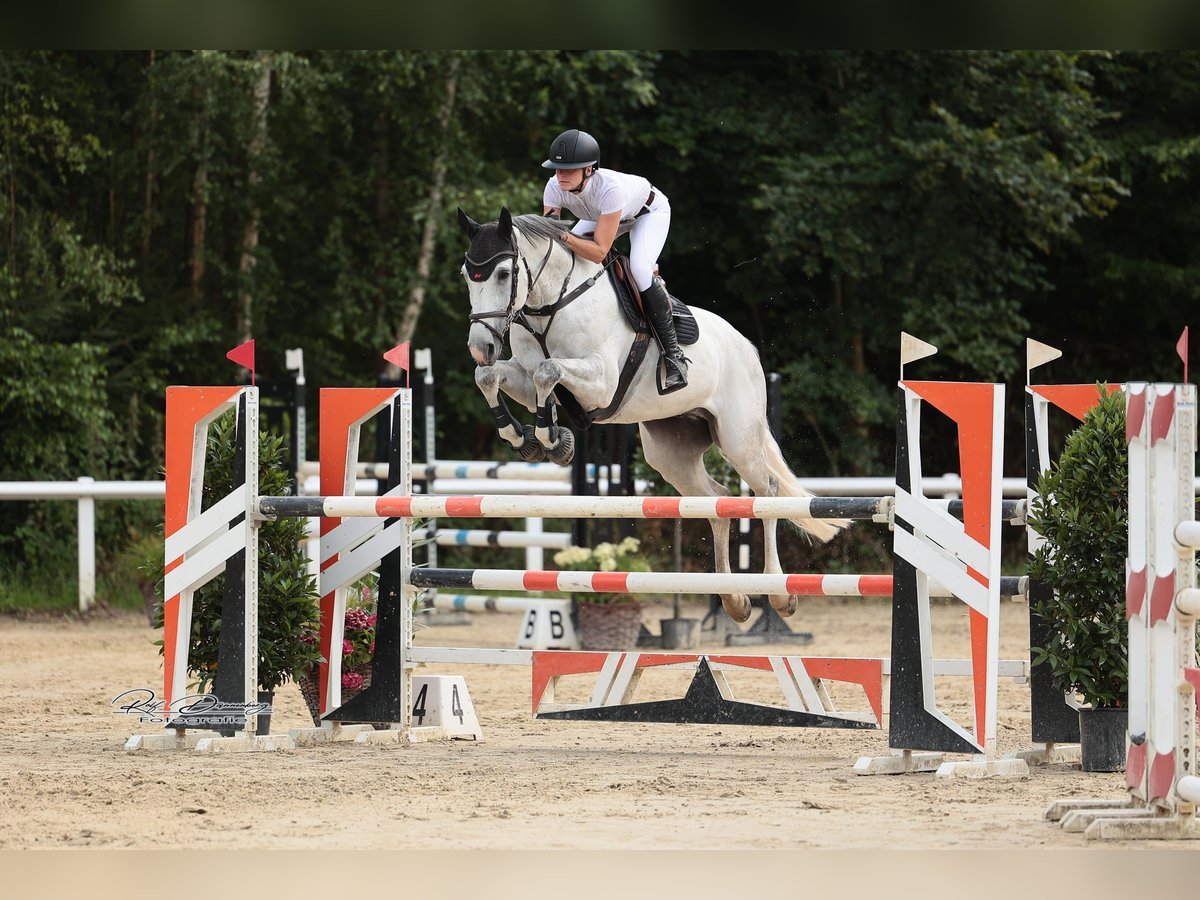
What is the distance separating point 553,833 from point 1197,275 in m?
11.3

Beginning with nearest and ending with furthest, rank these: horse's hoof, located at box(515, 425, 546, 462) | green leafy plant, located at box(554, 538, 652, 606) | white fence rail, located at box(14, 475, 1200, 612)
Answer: horse's hoof, located at box(515, 425, 546, 462) < green leafy plant, located at box(554, 538, 652, 606) < white fence rail, located at box(14, 475, 1200, 612)

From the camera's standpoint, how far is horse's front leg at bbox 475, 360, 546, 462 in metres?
4.61

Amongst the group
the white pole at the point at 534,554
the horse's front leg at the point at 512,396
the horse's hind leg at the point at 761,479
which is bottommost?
the white pole at the point at 534,554

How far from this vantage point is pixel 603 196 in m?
4.86

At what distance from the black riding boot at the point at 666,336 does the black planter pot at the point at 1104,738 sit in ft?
→ 5.40

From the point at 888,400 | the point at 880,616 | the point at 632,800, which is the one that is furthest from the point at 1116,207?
the point at 632,800

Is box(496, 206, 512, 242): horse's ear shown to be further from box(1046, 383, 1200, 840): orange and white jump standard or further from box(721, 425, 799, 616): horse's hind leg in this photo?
box(1046, 383, 1200, 840): orange and white jump standard

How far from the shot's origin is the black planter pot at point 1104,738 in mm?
4301

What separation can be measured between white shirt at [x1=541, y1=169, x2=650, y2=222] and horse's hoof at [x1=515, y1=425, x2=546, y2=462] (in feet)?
2.49

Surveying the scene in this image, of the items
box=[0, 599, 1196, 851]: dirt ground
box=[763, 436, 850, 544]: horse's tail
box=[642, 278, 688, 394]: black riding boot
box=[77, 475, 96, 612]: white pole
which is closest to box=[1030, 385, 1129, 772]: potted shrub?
box=[0, 599, 1196, 851]: dirt ground

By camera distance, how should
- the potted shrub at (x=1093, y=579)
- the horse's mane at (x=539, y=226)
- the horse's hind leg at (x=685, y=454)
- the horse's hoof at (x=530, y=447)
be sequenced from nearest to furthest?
the potted shrub at (x=1093, y=579), the horse's hoof at (x=530, y=447), the horse's mane at (x=539, y=226), the horse's hind leg at (x=685, y=454)

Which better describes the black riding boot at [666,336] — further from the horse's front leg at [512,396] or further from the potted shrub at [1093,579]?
the potted shrub at [1093,579]

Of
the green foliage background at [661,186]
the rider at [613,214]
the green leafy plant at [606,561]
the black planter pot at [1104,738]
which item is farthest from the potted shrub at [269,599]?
the green foliage background at [661,186]

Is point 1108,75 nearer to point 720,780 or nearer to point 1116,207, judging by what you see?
point 1116,207
